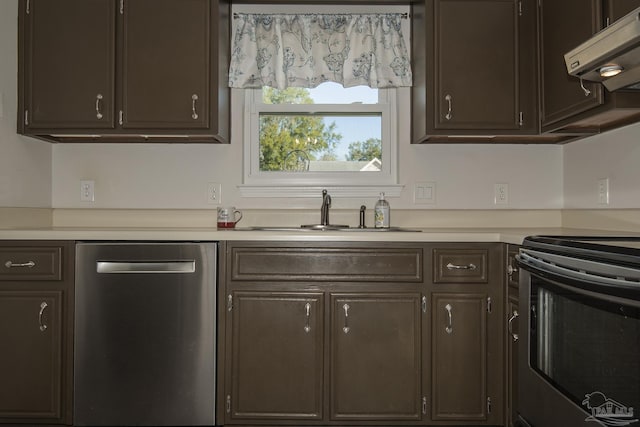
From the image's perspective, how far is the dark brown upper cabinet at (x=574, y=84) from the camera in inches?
70.0

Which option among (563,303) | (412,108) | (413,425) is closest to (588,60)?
(563,303)

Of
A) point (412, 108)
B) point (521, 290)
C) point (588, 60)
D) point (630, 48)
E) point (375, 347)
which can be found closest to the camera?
point (630, 48)

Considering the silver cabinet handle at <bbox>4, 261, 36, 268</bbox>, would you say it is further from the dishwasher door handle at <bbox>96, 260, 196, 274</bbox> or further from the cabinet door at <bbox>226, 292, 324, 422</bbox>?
the cabinet door at <bbox>226, 292, 324, 422</bbox>

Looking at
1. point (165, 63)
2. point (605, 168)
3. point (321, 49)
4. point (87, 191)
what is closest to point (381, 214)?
point (321, 49)

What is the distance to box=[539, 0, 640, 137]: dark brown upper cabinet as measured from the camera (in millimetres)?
1778

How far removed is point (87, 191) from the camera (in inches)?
106

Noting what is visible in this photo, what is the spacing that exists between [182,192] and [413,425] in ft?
5.43

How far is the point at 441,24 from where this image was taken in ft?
7.77

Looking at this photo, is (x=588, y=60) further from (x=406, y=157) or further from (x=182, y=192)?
(x=182, y=192)

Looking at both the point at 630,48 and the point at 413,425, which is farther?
the point at 413,425

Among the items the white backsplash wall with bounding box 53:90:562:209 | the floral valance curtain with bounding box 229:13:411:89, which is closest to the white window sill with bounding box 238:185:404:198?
the white backsplash wall with bounding box 53:90:562:209

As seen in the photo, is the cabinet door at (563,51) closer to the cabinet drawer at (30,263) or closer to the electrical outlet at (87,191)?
the cabinet drawer at (30,263)

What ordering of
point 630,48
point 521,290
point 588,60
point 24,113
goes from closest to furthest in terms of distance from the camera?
point 630,48
point 588,60
point 521,290
point 24,113

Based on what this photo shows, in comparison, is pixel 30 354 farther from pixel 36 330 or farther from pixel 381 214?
pixel 381 214
